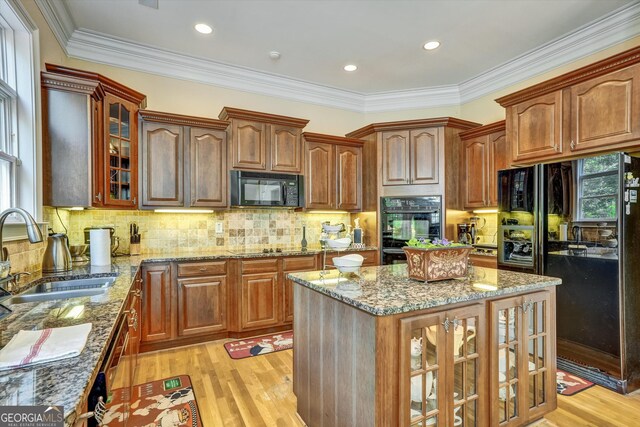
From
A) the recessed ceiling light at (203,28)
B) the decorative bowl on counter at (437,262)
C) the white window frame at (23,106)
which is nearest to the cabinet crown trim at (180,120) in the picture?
the recessed ceiling light at (203,28)

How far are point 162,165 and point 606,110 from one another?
4.01 m

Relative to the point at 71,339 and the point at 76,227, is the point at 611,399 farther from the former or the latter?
the point at 76,227

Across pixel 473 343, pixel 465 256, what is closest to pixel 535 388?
pixel 473 343

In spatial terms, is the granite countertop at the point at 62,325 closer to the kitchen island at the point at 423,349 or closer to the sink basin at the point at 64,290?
the sink basin at the point at 64,290

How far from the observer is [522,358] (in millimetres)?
1769

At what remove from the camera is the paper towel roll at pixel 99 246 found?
249 cm

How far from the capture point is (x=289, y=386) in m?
2.45

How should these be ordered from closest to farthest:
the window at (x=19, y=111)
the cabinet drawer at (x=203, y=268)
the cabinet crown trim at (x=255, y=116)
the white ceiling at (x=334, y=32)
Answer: the window at (x=19, y=111) → the white ceiling at (x=334, y=32) → the cabinet drawer at (x=203, y=268) → the cabinet crown trim at (x=255, y=116)

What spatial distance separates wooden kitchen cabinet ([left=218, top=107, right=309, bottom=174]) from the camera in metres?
3.58

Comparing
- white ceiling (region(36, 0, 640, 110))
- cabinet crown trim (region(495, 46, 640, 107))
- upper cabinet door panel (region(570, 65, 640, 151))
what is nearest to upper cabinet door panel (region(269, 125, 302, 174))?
white ceiling (region(36, 0, 640, 110))

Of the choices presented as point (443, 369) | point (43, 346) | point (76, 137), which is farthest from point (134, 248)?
point (443, 369)

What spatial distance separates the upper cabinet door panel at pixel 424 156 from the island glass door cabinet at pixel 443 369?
2.62 m

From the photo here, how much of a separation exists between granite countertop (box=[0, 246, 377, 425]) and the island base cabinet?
5.67 ft

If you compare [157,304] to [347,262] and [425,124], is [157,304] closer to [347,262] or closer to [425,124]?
[347,262]
